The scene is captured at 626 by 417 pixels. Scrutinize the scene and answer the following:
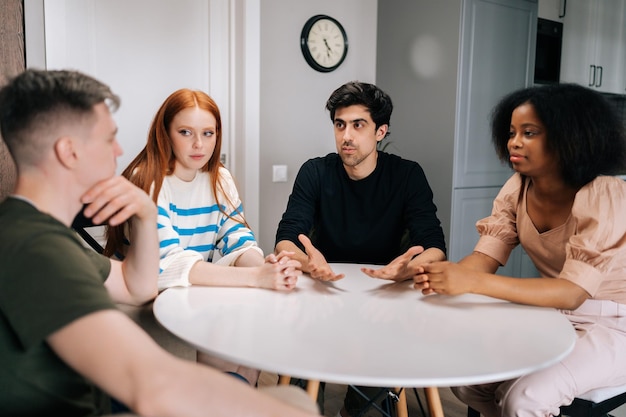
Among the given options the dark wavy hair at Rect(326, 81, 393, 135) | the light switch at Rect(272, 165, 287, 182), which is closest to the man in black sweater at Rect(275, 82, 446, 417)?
the dark wavy hair at Rect(326, 81, 393, 135)

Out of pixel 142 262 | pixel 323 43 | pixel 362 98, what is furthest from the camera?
pixel 323 43

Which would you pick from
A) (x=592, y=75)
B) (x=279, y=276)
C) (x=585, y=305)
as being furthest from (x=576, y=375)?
(x=592, y=75)

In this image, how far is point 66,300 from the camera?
767 mm

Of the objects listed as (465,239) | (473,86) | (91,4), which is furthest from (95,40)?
(465,239)

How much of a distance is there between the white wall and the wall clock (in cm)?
4

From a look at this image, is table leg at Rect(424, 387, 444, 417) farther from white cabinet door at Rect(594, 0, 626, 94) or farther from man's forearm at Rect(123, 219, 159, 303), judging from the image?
white cabinet door at Rect(594, 0, 626, 94)

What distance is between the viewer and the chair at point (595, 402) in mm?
1441

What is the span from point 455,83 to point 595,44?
5.23 feet

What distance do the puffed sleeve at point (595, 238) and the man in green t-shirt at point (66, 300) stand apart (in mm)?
988

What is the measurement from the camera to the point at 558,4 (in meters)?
3.87

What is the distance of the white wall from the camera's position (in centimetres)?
322

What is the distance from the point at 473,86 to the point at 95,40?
2.07 meters

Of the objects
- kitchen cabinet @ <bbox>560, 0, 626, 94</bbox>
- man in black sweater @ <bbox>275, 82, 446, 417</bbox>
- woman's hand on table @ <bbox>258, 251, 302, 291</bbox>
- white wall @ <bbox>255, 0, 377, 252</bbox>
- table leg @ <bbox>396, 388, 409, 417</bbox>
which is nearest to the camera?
woman's hand on table @ <bbox>258, 251, 302, 291</bbox>

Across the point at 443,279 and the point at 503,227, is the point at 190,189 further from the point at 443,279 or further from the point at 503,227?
the point at 503,227
